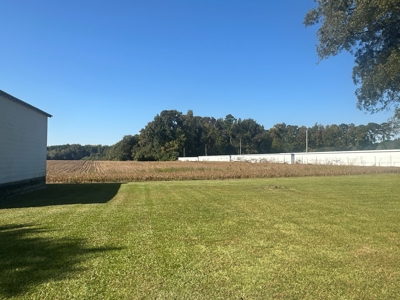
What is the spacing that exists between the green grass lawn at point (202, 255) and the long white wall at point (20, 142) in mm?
6174

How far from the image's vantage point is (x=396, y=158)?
34500mm

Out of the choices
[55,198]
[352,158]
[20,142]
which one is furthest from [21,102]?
[352,158]

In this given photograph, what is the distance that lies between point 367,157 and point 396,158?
137 inches

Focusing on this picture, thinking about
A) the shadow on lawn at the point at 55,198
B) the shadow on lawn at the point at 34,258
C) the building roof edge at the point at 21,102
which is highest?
the building roof edge at the point at 21,102

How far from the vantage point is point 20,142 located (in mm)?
15508

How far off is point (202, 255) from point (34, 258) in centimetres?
278

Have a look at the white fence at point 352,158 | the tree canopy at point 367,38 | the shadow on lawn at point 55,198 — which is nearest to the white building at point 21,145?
the shadow on lawn at point 55,198

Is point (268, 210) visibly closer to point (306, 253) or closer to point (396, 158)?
point (306, 253)

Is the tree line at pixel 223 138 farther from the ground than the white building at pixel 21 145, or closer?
farther from the ground

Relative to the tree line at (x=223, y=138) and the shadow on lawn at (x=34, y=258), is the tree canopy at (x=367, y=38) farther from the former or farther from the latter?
the tree line at (x=223, y=138)

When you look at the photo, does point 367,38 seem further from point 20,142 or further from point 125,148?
point 125,148

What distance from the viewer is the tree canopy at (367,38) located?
10353 millimetres

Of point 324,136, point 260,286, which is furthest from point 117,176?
point 324,136

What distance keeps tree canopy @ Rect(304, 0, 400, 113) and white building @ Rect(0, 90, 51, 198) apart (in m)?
14.1
